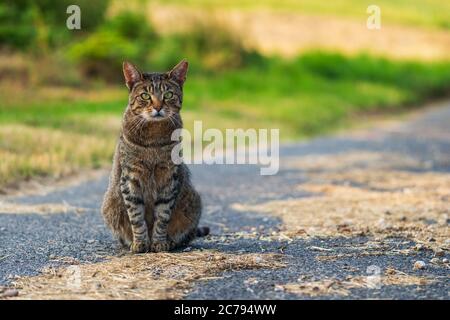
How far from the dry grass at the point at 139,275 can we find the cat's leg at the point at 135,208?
19 cm

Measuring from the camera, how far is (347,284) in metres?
5.69

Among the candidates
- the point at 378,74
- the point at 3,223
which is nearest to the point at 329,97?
the point at 378,74

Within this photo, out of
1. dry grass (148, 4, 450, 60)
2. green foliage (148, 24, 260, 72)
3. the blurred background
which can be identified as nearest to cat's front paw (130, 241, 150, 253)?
the blurred background

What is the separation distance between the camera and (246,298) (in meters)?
5.36

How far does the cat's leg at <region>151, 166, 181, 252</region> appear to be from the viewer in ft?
22.3

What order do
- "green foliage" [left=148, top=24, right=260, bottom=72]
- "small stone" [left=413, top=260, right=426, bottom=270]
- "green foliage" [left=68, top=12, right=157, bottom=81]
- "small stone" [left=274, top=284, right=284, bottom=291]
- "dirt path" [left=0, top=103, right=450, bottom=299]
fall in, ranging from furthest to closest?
"green foliage" [left=148, top=24, right=260, bottom=72], "green foliage" [left=68, top=12, right=157, bottom=81], "small stone" [left=413, top=260, right=426, bottom=270], "dirt path" [left=0, top=103, right=450, bottom=299], "small stone" [left=274, top=284, right=284, bottom=291]

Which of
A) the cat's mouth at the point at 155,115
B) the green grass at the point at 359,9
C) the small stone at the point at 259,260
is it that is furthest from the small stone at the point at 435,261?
the green grass at the point at 359,9

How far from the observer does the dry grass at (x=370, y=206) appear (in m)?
7.86

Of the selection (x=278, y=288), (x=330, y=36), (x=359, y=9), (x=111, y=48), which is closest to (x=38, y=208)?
(x=278, y=288)

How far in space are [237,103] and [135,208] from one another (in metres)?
13.0

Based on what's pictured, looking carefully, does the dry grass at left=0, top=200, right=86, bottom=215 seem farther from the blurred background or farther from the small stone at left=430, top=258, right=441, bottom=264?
the small stone at left=430, top=258, right=441, bottom=264

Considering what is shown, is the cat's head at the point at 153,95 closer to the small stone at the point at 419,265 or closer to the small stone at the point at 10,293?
the small stone at the point at 10,293

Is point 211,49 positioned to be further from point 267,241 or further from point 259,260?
point 259,260

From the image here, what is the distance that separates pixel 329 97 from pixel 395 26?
13911 mm
